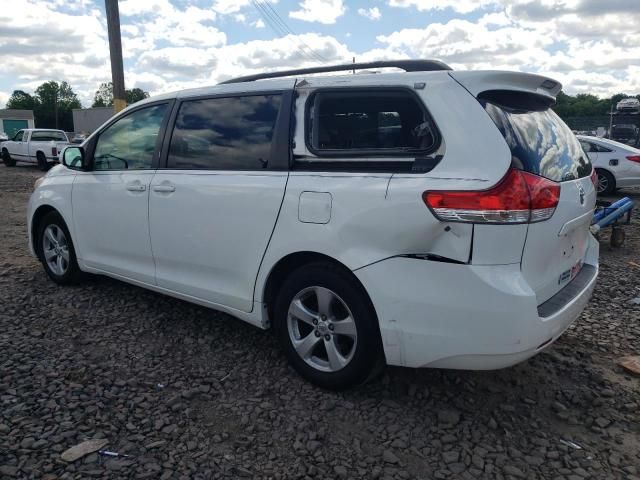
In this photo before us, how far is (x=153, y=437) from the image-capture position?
277 centimetres

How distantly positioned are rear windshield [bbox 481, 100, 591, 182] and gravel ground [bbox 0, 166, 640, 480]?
1337mm

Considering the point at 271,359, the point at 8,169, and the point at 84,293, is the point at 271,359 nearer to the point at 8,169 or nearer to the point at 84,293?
the point at 84,293

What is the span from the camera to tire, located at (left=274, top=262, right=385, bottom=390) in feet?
9.59

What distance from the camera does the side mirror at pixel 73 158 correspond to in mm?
4695

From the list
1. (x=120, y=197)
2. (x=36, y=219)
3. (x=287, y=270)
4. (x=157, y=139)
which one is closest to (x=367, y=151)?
(x=287, y=270)

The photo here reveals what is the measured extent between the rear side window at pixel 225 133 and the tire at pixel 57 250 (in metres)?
1.69

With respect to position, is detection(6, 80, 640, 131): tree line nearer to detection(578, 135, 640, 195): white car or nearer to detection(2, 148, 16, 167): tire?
detection(2, 148, 16, 167): tire

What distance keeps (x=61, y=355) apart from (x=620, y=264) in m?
6.02

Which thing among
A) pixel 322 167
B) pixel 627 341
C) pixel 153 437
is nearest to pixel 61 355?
pixel 153 437

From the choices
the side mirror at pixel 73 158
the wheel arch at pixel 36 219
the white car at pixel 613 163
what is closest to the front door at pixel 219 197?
the side mirror at pixel 73 158

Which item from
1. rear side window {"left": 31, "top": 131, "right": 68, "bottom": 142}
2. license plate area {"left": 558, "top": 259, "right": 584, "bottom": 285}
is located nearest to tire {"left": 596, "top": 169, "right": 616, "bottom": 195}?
license plate area {"left": 558, "top": 259, "right": 584, "bottom": 285}

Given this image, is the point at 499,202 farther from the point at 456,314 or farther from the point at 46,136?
the point at 46,136

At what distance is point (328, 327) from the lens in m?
3.10

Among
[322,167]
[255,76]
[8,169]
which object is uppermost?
[255,76]
